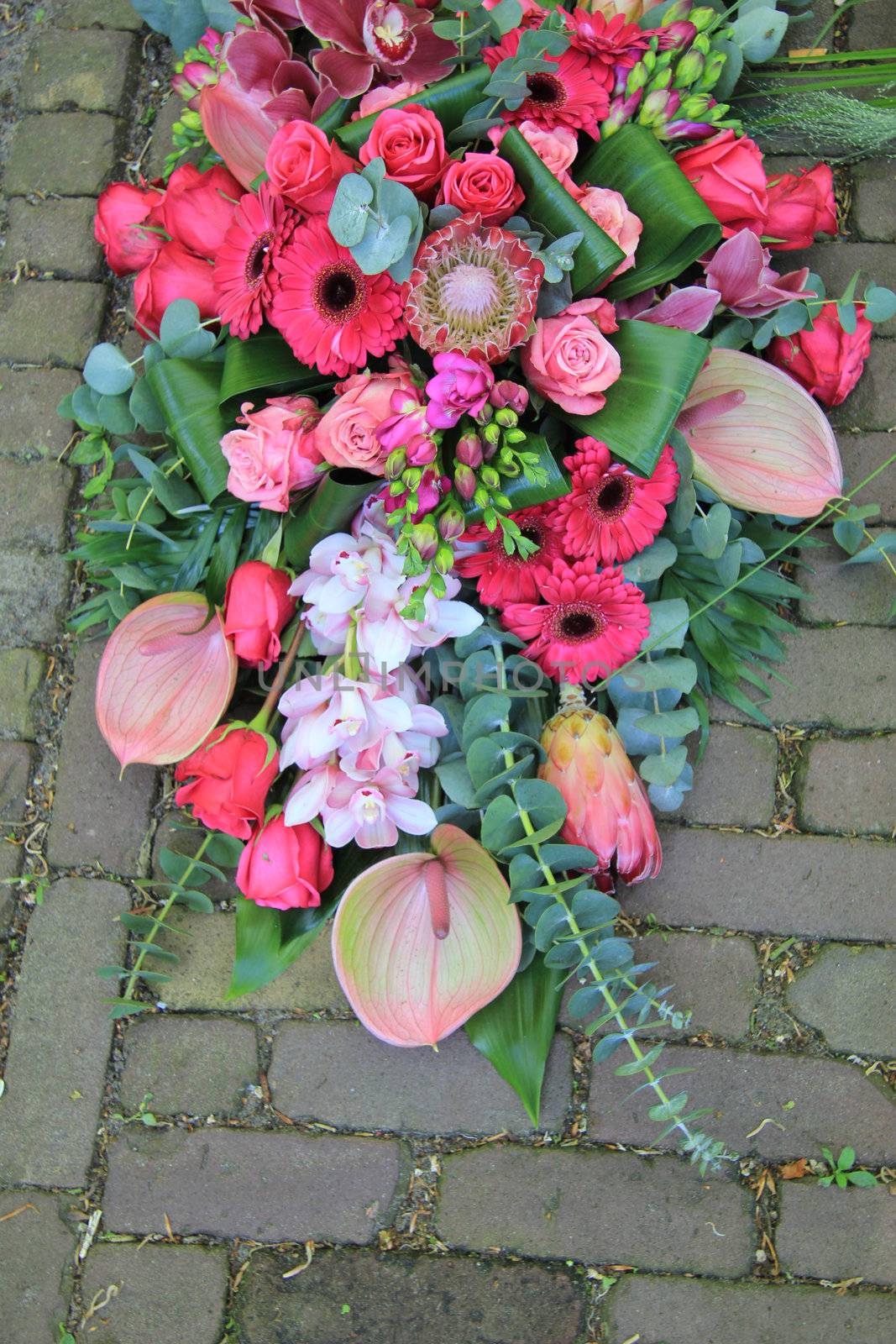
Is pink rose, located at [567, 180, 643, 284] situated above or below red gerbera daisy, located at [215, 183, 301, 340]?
above

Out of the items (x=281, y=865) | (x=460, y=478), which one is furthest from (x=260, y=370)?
(x=281, y=865)

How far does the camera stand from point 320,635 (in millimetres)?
1210

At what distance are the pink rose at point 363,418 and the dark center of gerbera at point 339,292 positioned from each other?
7 cm

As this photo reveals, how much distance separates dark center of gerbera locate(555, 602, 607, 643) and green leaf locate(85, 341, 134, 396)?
617 millimetres

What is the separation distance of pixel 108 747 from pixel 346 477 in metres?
0.49

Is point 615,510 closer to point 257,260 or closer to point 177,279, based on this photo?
point 257,260

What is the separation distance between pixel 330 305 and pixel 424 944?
69 cm

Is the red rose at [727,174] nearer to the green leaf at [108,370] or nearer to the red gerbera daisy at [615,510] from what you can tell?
the red gerbera daisy at [615,510]

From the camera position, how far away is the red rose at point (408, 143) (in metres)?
1.07

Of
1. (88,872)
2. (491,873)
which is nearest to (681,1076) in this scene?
(491,873)

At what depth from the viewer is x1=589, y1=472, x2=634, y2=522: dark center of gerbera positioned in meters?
1.14

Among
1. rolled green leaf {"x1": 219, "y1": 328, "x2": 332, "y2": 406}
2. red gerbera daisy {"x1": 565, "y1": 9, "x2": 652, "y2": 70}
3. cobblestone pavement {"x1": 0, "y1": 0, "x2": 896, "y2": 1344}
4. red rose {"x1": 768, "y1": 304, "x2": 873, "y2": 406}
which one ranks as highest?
red gerbera daisy {"x1": 565, "y1": 9, "x2": 652, "y2": 70}

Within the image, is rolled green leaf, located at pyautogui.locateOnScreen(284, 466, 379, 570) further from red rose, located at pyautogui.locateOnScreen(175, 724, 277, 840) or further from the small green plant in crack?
the small green plant in crack

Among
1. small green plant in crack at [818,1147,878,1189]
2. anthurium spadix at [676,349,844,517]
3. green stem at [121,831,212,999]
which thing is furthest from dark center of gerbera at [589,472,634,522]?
small green plant in crack at [818,1147,878,1189]
